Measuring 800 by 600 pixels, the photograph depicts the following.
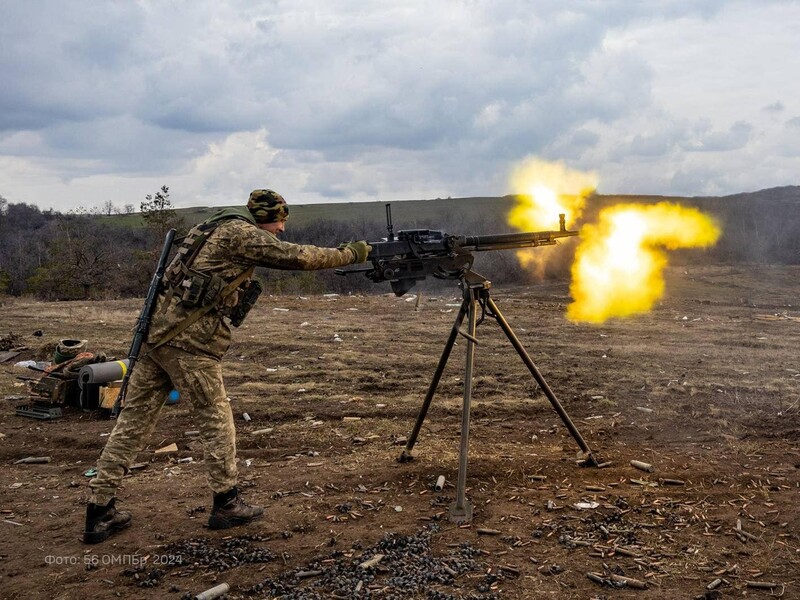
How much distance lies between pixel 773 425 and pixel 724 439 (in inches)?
38.4

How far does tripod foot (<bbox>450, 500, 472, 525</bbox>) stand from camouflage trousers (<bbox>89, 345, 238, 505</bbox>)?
1802mm

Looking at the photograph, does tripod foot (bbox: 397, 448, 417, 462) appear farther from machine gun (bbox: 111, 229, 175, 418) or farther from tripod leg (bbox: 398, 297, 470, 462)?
machine gun (bbox: 111, 229, 175, 418)

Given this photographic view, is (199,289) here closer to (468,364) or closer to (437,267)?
(437,267)

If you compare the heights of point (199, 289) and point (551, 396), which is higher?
point (199, 289)

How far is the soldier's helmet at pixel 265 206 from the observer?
5.61 meters

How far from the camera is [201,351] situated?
5379mm

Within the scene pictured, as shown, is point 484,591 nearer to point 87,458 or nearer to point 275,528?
point 275,528

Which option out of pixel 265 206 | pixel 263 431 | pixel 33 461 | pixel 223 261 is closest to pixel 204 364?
pixel 223 261

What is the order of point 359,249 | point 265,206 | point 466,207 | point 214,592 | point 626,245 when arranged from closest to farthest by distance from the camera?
point 214,592
point 265,206
point 359,249
point 626,245
point 466,207

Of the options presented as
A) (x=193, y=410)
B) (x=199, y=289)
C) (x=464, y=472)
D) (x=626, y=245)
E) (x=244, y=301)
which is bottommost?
(x=464, y=472)

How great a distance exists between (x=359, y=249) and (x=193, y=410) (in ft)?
6.11

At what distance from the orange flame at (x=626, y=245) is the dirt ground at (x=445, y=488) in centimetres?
136

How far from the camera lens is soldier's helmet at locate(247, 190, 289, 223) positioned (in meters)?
5.61

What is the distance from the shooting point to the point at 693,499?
234 inches
